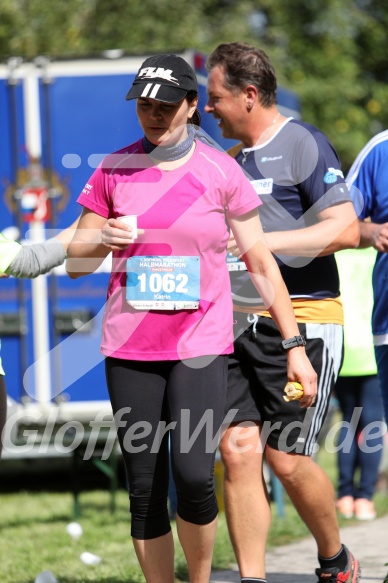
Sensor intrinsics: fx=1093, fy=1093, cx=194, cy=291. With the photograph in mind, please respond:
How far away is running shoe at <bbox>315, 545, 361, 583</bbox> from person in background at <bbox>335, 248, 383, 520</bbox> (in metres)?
2.55

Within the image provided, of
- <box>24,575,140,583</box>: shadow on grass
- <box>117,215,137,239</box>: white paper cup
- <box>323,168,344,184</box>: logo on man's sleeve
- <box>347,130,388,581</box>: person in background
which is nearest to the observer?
<box>117,215,137,239</box>: white paper cup

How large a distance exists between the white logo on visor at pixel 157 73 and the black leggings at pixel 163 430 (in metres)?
1.00

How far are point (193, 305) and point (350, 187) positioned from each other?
1.06m

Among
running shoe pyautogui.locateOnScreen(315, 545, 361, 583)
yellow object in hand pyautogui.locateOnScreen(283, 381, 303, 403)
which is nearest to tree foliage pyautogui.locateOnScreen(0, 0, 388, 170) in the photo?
running shoe pyautogui.locateOnScreen(315, 545, 361, 583)

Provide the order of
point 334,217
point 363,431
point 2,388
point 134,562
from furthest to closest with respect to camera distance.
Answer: point 363,431, point 134,562, point 334,217, point 2,388

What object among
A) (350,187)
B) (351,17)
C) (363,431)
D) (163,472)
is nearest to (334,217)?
(350,187)

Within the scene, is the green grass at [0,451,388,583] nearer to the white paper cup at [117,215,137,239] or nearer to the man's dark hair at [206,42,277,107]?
the white paper cup at [117,215,137,239]

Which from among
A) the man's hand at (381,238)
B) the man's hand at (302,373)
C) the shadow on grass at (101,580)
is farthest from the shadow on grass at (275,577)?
the man's hand at (381,238)

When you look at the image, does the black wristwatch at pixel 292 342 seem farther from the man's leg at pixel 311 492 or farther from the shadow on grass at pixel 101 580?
the shadow on grass at pixel 101 580

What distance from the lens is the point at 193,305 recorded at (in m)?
3.87

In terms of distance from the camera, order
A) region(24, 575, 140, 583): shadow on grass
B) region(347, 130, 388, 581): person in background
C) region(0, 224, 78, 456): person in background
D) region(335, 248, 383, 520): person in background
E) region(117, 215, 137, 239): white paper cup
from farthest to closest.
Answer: region(335, 248, 383, 520): person in background
region(24, 575, 140, 583): shadow on grass
region(347, 130, 388, 581): person in background
region(117, 215, 137, 239): white paper cup
region(0, 224, 78, 456): person in background

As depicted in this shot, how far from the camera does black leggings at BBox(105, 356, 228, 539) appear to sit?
3.83 meters

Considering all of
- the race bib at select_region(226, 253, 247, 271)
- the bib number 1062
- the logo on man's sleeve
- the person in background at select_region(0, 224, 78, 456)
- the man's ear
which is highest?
the man's ear

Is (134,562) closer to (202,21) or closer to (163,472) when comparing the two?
(163,472)
